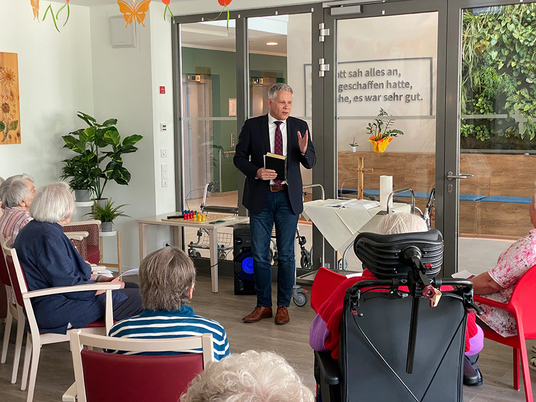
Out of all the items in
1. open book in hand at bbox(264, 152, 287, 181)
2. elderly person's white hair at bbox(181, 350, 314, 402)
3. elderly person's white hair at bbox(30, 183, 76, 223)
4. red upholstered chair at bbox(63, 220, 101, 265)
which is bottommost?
red upholstered chair at bbox(63, 220, 101, 265)

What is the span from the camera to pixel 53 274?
3191 mm

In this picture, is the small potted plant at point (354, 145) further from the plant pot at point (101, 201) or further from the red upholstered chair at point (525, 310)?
the red upholstered chair at point (525, 310)

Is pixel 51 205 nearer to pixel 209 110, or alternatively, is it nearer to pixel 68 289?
pixel 68 289

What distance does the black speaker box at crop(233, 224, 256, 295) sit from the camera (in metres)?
5.40

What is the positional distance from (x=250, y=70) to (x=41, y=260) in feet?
10.5

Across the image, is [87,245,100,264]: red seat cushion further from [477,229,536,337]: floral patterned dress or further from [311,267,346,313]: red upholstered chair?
[477,229,536,337]: floral patterned dress

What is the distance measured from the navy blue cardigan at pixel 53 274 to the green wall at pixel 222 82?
289 cm

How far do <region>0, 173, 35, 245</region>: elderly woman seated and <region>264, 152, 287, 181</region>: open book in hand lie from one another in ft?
5.28

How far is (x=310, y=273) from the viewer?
5.47m

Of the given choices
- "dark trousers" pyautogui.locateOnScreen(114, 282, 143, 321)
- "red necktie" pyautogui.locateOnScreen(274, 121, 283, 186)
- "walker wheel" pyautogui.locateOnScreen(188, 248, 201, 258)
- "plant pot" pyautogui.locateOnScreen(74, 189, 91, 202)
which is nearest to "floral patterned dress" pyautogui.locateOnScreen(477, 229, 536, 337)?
"dark trousers" pyautogui.locateOnScreen(114, 282, 143, 321)

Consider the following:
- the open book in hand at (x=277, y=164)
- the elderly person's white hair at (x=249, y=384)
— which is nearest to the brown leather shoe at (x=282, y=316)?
the open book in hand at (x=277, y=164)

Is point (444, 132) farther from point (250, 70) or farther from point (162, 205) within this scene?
point (162, 205)

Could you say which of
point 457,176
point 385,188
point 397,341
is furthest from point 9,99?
point 397,341

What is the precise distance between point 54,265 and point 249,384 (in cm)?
249
